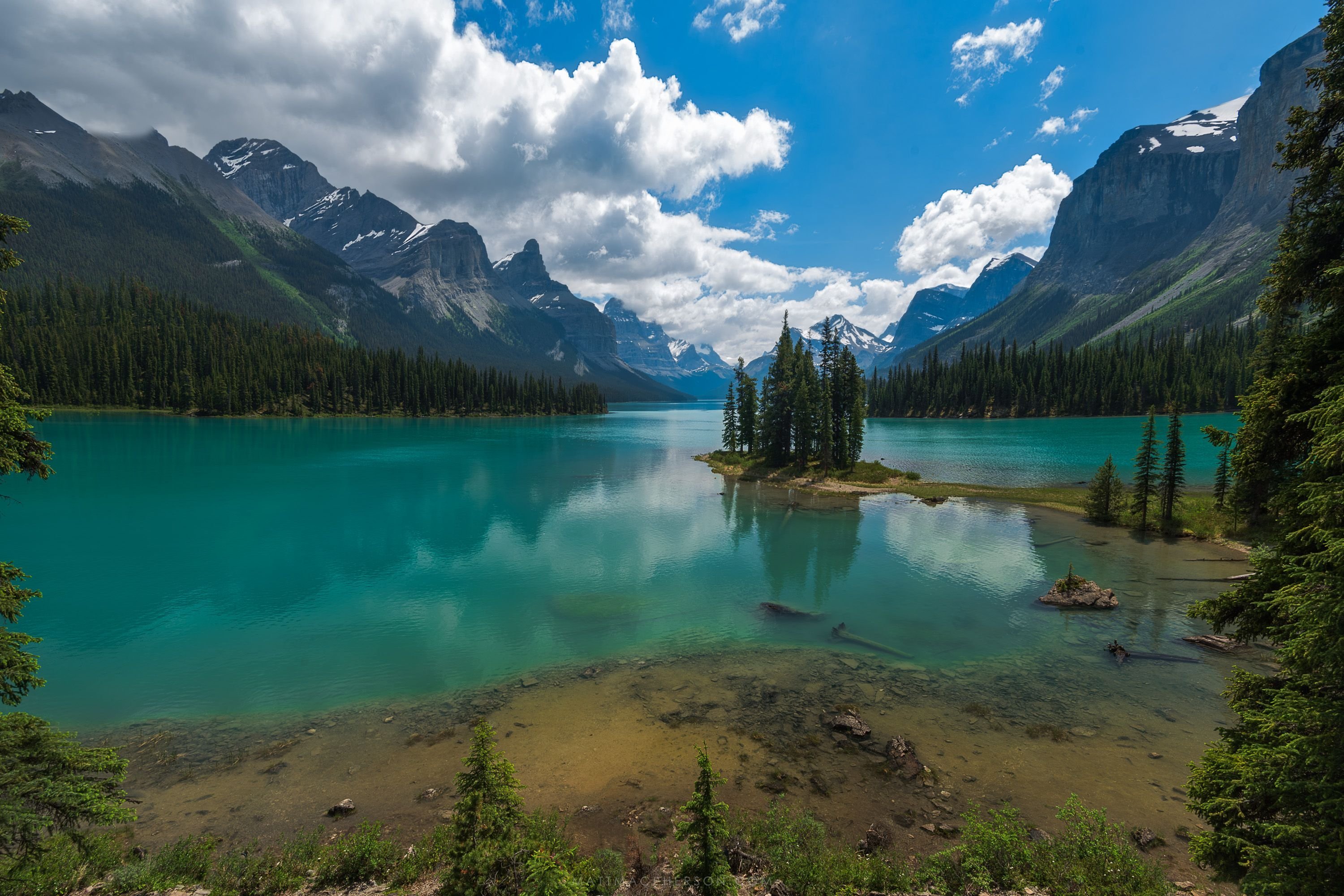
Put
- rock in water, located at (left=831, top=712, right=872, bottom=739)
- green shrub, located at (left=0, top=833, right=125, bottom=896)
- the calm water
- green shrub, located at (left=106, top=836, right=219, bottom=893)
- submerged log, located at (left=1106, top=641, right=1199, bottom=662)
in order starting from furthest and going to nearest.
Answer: the calm water < submerged log, located at (left=1106, top=641, right=1199, bottom=662) < rock in water, located at (left=831, top=712, right=872, bottom=739) < green shrub, located at (left=106, top=836, right=219, bottom=893) < green shrub, located at (left=0, top=833, right=125, bottom=896)

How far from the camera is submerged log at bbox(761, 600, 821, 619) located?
3017 cm

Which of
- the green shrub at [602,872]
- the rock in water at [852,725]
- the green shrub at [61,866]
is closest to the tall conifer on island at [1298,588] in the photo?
the rock in water at [852,725]

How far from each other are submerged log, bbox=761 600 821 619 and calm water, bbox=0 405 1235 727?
1038 millimetres

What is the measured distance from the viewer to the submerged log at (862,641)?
2523cm

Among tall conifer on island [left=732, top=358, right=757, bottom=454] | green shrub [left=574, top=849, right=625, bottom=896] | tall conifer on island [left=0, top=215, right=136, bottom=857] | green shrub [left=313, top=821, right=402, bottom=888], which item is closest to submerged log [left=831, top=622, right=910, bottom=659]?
green shrub [left=574, top=849, right=625, bottom=896]

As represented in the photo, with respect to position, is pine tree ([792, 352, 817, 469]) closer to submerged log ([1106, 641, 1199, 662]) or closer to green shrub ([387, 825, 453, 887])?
submerged log ([1106, 641, 1199, 662])

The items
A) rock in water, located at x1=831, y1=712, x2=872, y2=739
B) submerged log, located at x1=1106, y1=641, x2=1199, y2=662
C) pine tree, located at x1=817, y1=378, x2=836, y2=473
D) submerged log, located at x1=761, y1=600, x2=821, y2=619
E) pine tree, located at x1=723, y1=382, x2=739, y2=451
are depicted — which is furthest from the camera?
pine tree, located at x1=723, y1=382, x2=739, y2=451

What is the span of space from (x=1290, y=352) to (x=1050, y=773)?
1281cm

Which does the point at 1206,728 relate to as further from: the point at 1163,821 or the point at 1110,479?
the point at 1110,479

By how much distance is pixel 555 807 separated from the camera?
14.4 meters

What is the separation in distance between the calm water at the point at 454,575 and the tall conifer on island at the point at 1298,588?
1545cm

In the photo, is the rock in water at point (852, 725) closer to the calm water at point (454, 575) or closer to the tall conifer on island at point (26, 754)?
the calm water at point (454, 575)

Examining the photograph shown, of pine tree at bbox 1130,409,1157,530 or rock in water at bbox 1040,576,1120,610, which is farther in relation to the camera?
pine tree at bbox 1130,409,1157,530

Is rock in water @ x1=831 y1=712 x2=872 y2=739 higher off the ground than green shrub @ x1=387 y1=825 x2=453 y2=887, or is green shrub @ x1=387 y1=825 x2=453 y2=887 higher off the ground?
green shrub @ x1=387 y1=825 x2=453 y2=887
